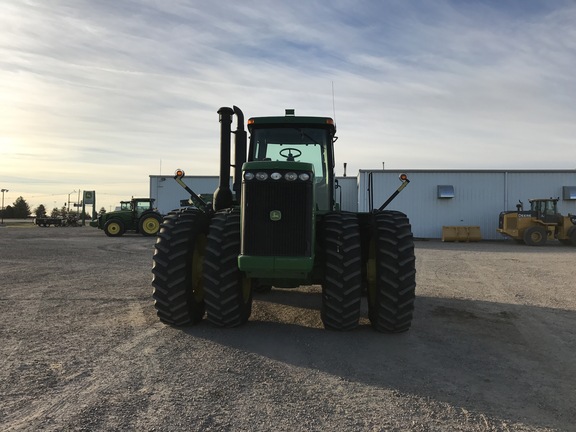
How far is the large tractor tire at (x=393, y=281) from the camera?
5.59m

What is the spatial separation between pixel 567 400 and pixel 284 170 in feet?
11.2

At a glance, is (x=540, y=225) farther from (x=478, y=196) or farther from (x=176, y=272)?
(x=176, y=272)

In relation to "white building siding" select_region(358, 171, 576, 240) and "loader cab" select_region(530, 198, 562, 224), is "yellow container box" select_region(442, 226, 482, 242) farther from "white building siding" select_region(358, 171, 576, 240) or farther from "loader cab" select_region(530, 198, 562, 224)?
"loader cab" select_region(530, 198, 562, 224)

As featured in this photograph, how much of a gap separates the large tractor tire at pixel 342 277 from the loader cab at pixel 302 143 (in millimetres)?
1117

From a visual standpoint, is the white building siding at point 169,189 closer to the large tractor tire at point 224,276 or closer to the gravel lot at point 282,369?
the gravel lot at point 282,369

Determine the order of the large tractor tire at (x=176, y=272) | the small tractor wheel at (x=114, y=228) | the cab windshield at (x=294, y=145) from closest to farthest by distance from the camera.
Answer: the large tractor tire at (x=176, y=272) → the cab windshield at (x=294, y=145) → the small tractor wheel at (x=114, y=228)

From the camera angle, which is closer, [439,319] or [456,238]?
[439,319]

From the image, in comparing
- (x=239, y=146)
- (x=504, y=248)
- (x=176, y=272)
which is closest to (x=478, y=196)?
(x=504, y=248)

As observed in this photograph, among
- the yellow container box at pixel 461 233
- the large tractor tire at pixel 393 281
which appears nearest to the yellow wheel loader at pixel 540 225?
the yellow container box at pixel 461 233

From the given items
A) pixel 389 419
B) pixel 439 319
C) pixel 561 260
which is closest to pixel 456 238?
pixel 561 260

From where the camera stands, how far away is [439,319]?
672 centimetres

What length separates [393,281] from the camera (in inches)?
219

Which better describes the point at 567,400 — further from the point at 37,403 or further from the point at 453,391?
the point at 37,403

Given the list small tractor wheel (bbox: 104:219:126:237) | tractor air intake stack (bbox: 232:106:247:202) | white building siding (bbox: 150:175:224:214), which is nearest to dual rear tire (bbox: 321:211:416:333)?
tractor air intake stack (bbox: 232:106:247:202)
